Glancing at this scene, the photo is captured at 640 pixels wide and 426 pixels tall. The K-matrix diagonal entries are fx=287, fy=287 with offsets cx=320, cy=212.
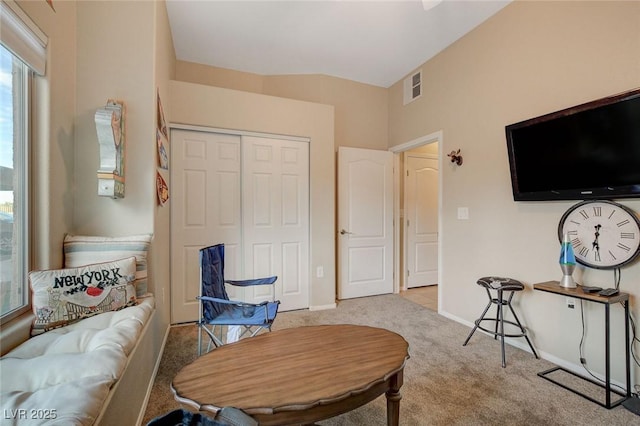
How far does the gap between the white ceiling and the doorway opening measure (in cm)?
130

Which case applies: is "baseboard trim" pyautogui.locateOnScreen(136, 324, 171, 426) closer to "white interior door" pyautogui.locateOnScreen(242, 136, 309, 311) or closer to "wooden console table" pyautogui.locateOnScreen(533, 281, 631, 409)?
"white interior door" pyautogui.locateOnScreen(242, 136, 309, 311)

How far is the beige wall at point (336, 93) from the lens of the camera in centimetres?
371

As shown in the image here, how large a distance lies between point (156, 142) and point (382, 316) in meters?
2.86

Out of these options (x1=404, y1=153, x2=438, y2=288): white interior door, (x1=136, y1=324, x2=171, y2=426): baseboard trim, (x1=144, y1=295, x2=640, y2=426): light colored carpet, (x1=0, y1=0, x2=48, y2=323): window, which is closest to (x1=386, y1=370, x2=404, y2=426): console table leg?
(x1=144, y1=295, x2=640, y2=426): light colored carpet

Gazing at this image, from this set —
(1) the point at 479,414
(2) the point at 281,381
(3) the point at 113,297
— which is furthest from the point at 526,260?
(3) the point at 113,297

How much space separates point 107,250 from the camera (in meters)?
1.86

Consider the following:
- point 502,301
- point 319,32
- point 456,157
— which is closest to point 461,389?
point 502,301

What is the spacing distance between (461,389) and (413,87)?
11.4 ft

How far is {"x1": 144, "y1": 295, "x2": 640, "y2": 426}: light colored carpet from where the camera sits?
1674mm

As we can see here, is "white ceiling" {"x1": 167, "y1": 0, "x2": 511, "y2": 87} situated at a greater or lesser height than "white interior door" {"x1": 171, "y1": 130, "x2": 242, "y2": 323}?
greater

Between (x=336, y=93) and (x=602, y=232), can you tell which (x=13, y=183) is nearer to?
(x=336, y=93)

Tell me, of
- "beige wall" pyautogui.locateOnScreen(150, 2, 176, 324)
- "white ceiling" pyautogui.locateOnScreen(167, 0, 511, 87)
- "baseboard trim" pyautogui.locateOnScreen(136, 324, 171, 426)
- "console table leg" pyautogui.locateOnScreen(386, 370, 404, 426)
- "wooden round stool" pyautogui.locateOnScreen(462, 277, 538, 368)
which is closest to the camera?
"console table leg" pyautogui.locateOnScreen(386, 370, 404, 426)

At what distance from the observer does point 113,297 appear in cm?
167

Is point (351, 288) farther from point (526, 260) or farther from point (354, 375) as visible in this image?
point (354, 375)
